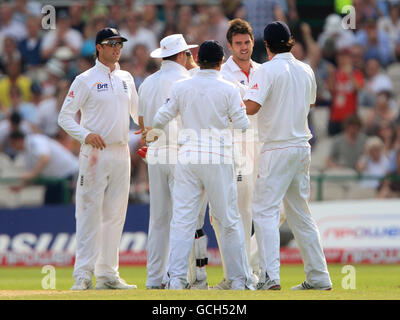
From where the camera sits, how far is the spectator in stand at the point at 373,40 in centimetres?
1939

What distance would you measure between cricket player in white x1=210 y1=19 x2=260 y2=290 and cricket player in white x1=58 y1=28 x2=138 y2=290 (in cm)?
133

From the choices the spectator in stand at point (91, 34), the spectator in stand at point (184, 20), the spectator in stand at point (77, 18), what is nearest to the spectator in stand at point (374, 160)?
the spectator in stand at point (184, 20)

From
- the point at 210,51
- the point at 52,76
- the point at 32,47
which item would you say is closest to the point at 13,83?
the point at 52,76

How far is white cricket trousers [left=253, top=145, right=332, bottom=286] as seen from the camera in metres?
9.60

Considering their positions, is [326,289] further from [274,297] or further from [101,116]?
[101,116]

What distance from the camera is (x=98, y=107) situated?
10.6 meters

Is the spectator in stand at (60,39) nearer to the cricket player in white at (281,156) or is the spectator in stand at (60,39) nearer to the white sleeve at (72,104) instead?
the white sleeve at (72,104)

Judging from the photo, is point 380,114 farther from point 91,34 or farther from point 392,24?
point 91,34

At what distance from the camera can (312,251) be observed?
9789mm

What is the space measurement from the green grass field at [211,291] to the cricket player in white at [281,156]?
41cm

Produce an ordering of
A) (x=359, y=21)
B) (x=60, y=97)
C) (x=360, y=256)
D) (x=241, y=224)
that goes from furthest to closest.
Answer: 1. (x=359, y=21)
2. (x=60, y=97)
3. (x=360, y=256)
4. (x=241, y=224)

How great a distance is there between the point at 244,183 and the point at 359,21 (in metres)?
10.0

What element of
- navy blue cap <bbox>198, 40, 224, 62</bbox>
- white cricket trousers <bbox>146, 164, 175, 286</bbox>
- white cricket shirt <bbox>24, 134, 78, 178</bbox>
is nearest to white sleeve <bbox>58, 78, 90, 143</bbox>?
white cricket trousers <bbox>146, 164, 175, 286</bbox>

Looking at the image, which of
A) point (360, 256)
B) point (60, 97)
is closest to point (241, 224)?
point (360, 256)
